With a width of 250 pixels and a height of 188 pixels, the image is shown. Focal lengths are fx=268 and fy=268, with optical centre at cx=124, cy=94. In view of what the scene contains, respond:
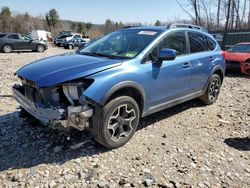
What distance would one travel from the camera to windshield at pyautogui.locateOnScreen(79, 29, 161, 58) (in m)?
4.33

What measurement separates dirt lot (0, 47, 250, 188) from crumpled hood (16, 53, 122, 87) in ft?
3.45

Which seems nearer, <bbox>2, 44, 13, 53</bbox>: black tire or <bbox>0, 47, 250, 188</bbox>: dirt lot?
<bbox>0, 47, 250, 188</bbox>: dirt lot

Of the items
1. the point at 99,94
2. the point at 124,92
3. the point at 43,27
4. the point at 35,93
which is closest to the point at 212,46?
the point at 124,92

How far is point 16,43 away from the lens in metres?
21.2

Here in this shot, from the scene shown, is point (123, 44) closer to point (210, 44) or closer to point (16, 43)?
point (210, 44)

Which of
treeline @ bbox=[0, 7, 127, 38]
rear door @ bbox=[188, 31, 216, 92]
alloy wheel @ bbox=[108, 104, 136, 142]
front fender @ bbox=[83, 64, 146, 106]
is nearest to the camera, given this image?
front fender @ bbox=[83, 64, 146, 106]

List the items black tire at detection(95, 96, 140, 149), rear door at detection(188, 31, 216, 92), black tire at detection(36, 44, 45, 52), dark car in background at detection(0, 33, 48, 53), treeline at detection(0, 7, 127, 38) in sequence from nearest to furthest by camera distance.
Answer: black tire at detection(95, 96, 140, 149), rear door at detection(188, 31, 216, 92), dark car in background at detection(0, 33, 48, 53), black tire at detection(36, 44, 45, 52), treeline at detection(0, 7, 127, 38)

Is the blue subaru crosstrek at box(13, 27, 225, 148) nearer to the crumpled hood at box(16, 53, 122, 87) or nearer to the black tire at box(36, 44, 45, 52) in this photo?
the crumpled hood at box(16, 53, 122, 87)

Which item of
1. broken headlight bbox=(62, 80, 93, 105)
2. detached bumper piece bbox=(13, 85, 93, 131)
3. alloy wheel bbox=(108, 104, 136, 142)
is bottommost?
alloy wheel bbox=(108, 104, 136, 142)

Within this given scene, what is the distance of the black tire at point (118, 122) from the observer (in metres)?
3.65

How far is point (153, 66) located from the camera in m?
4.26

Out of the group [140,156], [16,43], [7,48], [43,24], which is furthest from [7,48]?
[43,24]

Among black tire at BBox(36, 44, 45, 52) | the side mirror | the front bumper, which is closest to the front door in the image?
the side mirror

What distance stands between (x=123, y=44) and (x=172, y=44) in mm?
887
